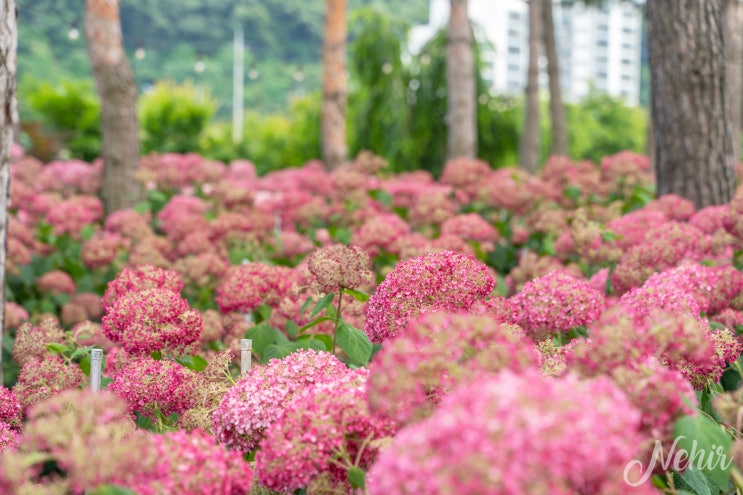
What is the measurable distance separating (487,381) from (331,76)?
8.75 metres

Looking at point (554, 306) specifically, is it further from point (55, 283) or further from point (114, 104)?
point (114, 104)

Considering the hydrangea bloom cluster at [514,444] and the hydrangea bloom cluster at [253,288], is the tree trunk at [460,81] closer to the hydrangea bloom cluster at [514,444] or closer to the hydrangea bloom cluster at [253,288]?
the hydrangea bloom cluster at [253,288]

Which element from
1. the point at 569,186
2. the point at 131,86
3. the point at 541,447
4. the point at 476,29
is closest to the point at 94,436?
the point at 541,447

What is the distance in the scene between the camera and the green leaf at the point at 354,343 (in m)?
2.01

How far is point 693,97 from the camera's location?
13.7 feet

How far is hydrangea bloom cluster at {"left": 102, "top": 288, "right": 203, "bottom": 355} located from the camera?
6.46 feet

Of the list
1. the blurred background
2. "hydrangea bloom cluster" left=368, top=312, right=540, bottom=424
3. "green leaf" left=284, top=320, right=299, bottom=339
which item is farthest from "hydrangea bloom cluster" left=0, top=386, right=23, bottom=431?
the blurred background

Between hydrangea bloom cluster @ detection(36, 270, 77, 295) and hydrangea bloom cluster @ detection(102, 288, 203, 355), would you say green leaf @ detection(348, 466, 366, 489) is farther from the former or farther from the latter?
hydrangea bloom cluster @ detection(36, 270, 77, 295)

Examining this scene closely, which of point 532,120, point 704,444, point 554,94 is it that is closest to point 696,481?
point 704,444

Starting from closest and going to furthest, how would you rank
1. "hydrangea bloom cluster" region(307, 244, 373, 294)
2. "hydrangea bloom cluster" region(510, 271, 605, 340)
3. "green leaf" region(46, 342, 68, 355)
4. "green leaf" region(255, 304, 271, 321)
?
"hydrangea bloom cluster" region(307, 244, 373, 294)
"hydrangea bloom cluster" region(510, 271, 605, 340)
"green leaf" region(46, 342, 68, 355)
"green leaf" region(255, 304, 271, 321)

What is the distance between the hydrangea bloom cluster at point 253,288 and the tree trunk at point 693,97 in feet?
8.42

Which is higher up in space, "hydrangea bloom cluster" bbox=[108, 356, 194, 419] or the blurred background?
the blurred background

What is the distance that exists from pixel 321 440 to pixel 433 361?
280 mm

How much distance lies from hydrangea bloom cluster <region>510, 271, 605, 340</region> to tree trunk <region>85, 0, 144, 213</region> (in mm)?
4830
